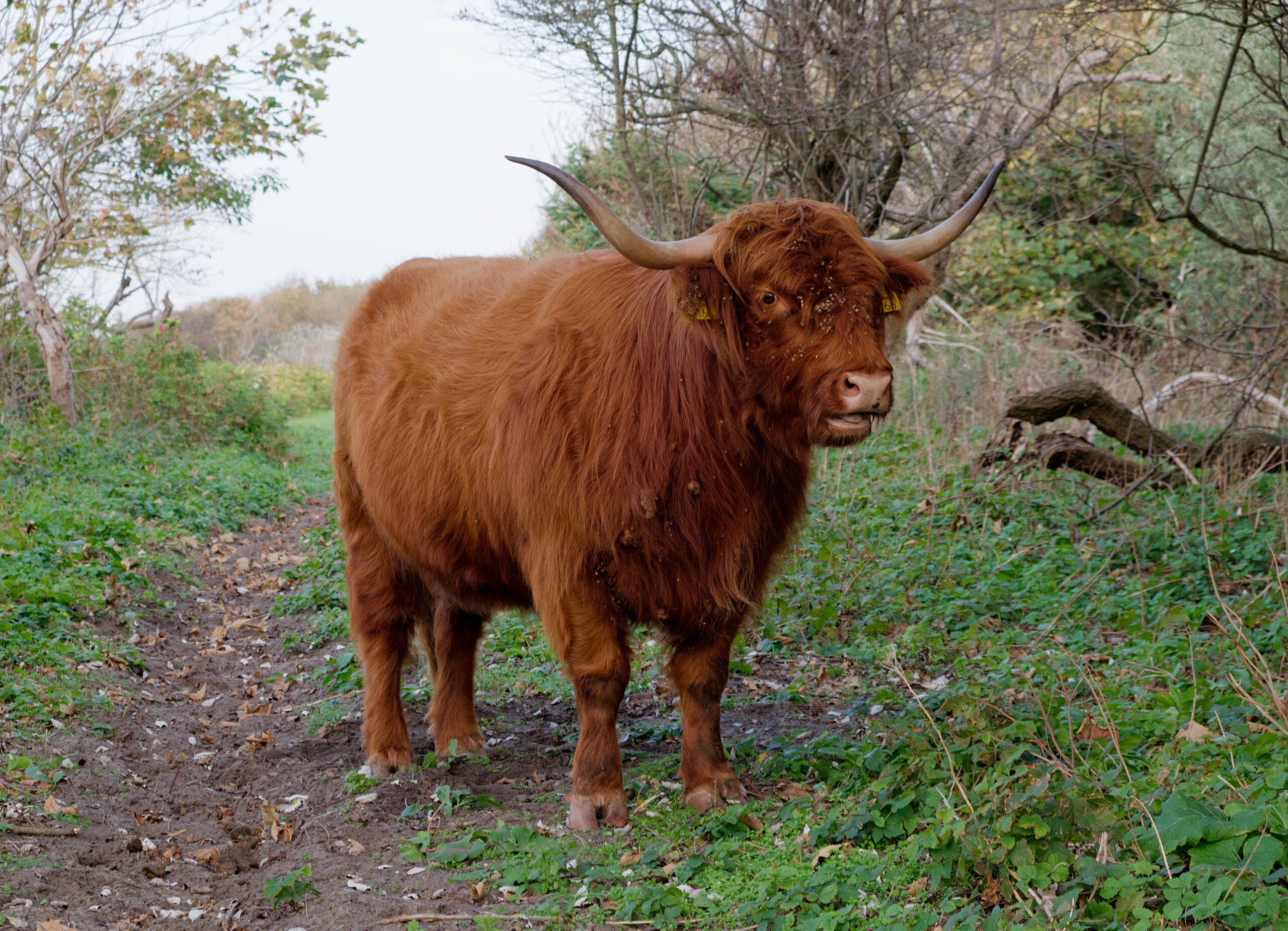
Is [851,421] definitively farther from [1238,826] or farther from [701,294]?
[1238,826]

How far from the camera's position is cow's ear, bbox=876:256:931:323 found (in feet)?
11.4

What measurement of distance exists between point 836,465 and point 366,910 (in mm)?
6381

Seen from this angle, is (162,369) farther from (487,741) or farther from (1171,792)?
(1171,792)

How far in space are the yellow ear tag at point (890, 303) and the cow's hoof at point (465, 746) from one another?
245 centimetres

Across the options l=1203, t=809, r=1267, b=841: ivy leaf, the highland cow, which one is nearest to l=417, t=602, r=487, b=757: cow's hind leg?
the highland cow

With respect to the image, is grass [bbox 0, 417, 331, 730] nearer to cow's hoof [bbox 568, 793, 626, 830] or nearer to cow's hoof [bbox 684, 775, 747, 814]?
cow's hoof [bbox 568, 793, 626, 830]

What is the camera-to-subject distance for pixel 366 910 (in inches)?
120

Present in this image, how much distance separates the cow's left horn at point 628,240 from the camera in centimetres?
313

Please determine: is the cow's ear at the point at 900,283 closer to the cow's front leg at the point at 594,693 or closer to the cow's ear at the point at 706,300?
the cow's ear at the point at 706,300

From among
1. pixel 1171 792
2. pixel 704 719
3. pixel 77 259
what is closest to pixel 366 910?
pixel 704 719

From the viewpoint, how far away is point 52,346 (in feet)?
38.3

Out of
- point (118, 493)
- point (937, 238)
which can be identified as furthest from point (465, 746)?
point (118, 493)

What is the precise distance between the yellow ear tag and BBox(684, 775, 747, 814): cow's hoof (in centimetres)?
163

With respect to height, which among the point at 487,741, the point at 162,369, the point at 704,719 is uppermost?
the point at 162,369
